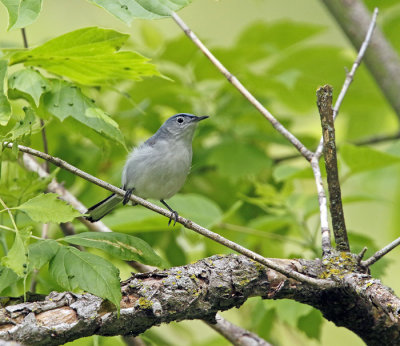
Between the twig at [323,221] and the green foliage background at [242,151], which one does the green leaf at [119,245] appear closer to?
the green foliage background at [242,151]

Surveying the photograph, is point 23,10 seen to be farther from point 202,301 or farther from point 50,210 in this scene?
point 202,301

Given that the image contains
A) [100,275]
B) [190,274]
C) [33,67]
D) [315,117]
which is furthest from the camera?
[315,117]

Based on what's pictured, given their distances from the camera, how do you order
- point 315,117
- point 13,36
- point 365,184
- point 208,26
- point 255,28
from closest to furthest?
point 255,28
point 365,184
point 315,117
point 13,36
point 208,26

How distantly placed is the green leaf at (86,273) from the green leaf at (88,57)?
2.78ft

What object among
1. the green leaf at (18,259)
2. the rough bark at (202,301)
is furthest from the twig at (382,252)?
the green leaf at (18,259)

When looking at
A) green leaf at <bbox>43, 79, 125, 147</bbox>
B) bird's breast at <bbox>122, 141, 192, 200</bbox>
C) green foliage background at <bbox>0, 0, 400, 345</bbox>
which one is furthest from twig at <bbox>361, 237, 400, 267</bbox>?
bird's breast at <bbox>122, 141, 192, 200</bbox>

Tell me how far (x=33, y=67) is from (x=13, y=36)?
15.8 feet

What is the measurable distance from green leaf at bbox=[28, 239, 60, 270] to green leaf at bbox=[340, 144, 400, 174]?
1.71m

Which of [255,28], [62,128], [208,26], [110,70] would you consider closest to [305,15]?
[208,26]

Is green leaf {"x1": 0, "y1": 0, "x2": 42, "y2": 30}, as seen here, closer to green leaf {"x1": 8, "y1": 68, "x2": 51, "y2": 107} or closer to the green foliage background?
green leaf {"x1": 8, "y1": 68, "x2": 51, "y2": 107}

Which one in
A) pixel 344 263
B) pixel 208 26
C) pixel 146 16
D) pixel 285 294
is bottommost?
pixel 285 294

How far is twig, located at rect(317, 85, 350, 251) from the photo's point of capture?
7.77 ft

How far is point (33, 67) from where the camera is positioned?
→ 254 cm

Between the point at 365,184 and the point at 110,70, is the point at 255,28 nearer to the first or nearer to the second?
the point at 365,184
